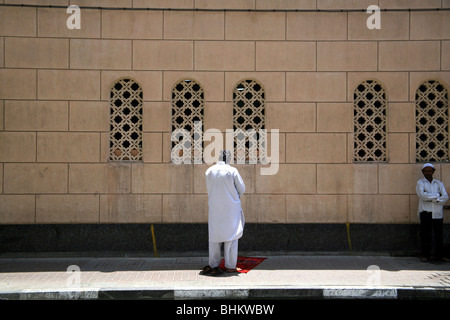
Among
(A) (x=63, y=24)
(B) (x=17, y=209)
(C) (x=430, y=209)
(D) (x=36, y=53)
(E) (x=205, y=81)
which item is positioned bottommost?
(B) (x=17, y=209)

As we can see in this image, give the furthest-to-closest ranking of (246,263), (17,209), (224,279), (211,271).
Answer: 1. (17,209)
2. (246,263)
3. (211,271)
4. (224,279)

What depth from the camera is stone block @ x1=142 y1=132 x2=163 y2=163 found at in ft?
24.0

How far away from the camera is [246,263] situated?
22.3 feet

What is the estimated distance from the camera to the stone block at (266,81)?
24.3 feet

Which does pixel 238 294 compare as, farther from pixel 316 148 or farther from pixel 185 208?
pixel 316 148

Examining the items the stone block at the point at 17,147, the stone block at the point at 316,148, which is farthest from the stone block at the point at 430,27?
the stone block at the point at 17,147

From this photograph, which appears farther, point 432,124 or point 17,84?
point 432,124

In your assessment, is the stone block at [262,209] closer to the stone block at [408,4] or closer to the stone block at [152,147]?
the stone block at [152,147]

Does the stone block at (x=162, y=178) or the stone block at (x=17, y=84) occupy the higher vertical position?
the stone block at (x=17, y=84)

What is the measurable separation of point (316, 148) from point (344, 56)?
1756 millimetres

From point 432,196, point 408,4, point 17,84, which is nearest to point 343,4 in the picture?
point 408,4

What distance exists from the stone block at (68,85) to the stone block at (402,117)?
17.5ft

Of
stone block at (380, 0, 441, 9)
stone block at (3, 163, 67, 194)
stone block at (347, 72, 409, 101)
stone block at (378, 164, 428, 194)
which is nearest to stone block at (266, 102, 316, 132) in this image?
stone block at (347, 72, 409, 101)

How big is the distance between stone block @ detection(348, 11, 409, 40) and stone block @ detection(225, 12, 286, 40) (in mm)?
1263
